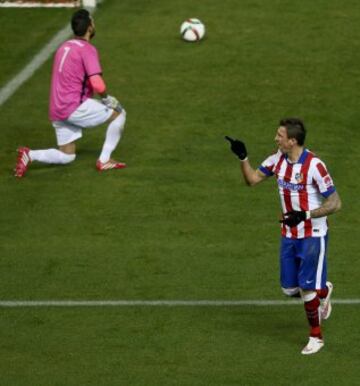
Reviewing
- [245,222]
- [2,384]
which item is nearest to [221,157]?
[245,222]

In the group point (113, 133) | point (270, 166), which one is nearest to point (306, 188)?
point (270, 166)

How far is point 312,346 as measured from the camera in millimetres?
14352

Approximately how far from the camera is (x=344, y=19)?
25938mm

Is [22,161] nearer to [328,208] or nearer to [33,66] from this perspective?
[33,66]

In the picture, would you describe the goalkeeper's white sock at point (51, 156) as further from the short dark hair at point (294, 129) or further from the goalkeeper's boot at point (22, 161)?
the short dark hair at point (294, 129)

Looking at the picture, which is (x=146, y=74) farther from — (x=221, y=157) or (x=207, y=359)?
(x=207, y=359)

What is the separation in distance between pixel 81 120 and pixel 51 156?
63 centimetres

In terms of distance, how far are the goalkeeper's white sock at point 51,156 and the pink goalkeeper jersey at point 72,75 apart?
1.47 ft

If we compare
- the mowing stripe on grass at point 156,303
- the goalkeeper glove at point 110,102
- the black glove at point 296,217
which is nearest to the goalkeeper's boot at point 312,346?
the black glove at point 296,217

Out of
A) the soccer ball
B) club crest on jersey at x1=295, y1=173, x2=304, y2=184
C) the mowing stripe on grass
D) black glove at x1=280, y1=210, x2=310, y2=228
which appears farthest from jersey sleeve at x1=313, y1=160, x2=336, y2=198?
the soccer ball

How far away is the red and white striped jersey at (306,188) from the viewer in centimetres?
1425

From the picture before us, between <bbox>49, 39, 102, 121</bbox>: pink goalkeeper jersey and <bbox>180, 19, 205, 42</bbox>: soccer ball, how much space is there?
5.34 meters

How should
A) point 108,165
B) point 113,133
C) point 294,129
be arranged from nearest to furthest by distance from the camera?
point 294,129 < point 113,133 < point 108,165

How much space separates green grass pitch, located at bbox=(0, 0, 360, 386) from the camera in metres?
14.4
